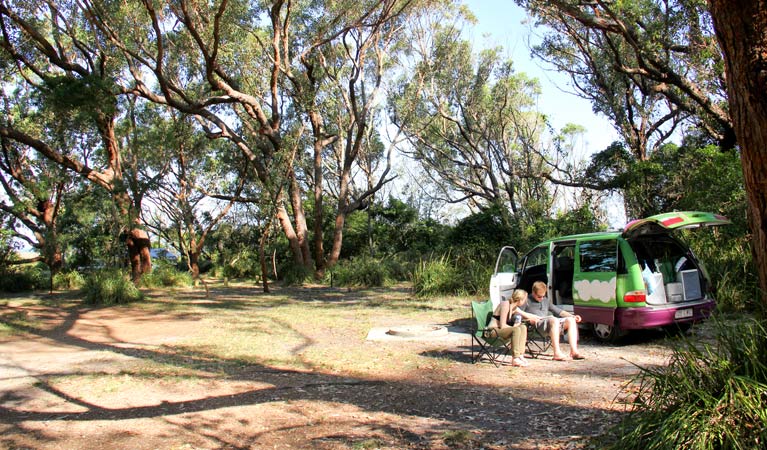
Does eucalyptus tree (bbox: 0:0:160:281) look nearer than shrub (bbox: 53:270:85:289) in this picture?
Yes

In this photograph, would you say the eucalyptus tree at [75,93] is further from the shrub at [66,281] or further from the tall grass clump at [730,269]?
the tall grass clump at [730,269]

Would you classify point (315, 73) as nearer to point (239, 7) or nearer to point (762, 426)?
point (239, 7)

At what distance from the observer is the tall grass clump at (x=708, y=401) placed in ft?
10.4

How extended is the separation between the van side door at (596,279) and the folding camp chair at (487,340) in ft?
4.21

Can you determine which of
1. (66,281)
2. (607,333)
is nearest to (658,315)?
(607,333)

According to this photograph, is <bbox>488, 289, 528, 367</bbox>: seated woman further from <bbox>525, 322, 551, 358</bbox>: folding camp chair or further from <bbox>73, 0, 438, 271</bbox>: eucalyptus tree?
<bbox>73, 0, 438, 271</bbox>: eucalyptus tree

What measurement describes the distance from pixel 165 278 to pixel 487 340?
19.3 metres

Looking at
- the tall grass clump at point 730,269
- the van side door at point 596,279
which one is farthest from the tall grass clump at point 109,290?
the tall grass clump at point 730,269

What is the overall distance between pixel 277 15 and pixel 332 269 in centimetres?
991

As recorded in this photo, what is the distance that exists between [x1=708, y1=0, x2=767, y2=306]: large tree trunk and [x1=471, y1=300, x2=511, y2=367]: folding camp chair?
4279 mm

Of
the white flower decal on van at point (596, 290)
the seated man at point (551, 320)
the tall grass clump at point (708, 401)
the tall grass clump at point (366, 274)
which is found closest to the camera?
the tall grass clump at point (708, 401)

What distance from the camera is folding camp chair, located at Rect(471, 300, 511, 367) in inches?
293

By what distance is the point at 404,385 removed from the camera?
6309 millimetres

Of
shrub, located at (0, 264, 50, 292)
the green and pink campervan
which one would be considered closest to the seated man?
the green and pink campervan
